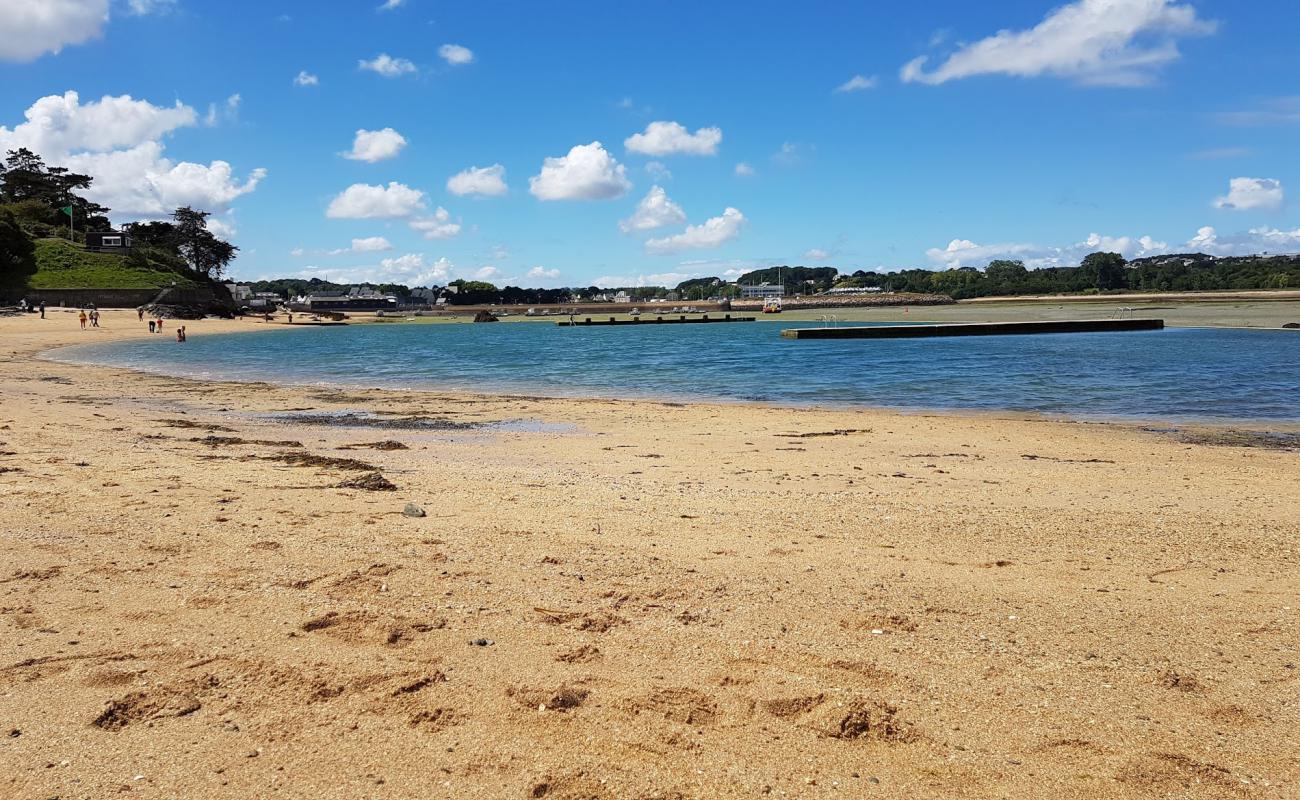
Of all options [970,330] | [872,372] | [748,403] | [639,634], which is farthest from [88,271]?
[639,634]

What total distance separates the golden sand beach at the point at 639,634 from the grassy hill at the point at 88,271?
97.0m

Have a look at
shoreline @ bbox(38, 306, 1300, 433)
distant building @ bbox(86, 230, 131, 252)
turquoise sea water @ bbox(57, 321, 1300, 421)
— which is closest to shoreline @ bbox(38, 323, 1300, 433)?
shoreline @ bbox(38, 306, 1300, 433)

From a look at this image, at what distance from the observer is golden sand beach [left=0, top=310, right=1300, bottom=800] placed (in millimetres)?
3635

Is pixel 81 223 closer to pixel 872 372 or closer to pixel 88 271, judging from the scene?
pixel 88 271

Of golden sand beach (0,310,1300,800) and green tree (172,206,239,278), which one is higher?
green tree (172,206,239,278)

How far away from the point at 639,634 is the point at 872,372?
31.4 m

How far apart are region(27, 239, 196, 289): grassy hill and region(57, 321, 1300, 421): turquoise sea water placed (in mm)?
41934

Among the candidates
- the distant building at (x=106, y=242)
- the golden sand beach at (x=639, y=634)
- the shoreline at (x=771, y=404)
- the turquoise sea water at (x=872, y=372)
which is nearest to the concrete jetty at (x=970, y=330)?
the turquoise sea water at (x=872, y=372)

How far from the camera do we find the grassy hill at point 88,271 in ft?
292

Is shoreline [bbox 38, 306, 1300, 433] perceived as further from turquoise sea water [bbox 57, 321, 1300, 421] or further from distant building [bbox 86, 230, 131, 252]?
distant building [bbox 86, 230, 131, 252]

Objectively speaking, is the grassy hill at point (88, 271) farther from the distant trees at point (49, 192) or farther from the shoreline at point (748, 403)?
the shoreline at point (748, 403)

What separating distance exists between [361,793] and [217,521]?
16.2ft

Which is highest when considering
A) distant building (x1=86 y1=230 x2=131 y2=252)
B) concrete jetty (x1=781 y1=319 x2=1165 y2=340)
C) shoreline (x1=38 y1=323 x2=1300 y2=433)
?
distant building (x1=86 y1=230 x2=131 y2=252)

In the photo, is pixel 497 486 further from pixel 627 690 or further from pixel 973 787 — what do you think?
pixel 973 787
